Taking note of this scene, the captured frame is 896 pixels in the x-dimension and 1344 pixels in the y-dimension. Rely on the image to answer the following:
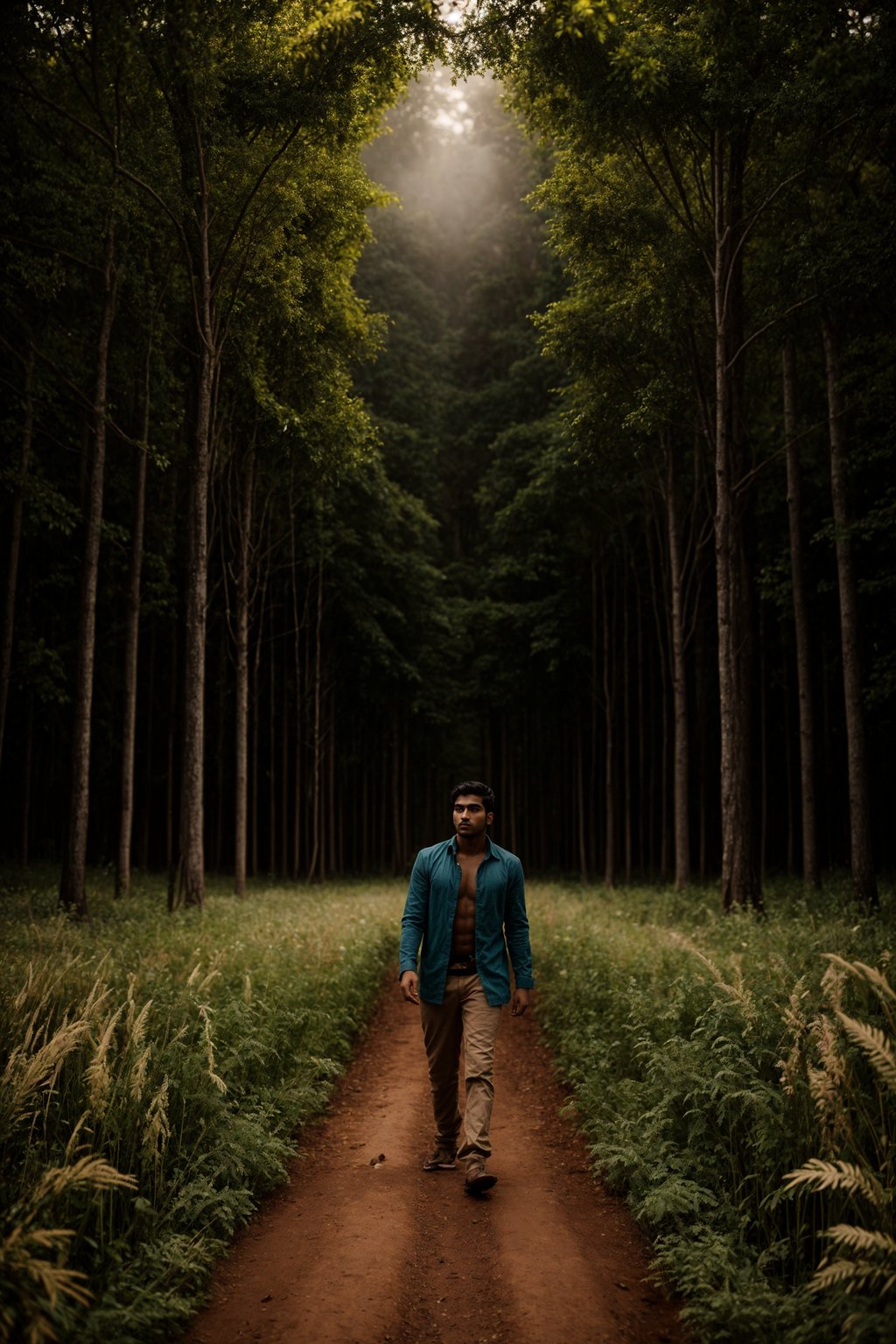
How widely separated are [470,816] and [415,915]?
2.78ft

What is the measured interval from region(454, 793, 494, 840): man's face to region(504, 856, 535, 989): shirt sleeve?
352mm

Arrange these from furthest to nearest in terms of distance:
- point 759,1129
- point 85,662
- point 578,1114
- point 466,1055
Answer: point 85,662
point 578,1114
point 466,1055
point 759,1129

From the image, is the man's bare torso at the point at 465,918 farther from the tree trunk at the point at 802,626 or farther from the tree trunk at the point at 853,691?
the tree trunk at the point at 802,626

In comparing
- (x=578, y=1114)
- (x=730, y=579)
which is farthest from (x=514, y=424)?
(x=578, y=1114)

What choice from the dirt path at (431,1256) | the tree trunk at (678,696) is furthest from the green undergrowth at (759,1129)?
the tree trunk at (678,696)

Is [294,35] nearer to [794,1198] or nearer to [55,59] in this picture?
[55,59]

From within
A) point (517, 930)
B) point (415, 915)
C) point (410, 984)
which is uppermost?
point (415, 915)

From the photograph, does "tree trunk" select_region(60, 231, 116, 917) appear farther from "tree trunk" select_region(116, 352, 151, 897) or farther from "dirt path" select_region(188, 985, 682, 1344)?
"dirt path" select_region(188, 985, 682, 1344)

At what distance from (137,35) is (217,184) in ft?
14.7

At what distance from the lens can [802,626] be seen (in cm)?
1568

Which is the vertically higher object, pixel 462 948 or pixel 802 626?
pixel 802 626

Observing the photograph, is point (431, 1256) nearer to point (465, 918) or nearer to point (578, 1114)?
point (465, 918)

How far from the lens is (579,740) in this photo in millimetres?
29734

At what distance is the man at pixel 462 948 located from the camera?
580cm
